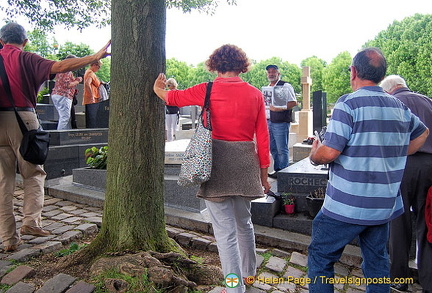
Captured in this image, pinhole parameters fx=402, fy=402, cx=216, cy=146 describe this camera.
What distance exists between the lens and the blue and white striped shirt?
2.46 metres

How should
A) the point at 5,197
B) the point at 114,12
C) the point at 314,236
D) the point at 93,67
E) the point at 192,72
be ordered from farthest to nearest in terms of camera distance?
the point at 192,72 → the point at 93,67 → the point at 5,197 → the point at 114,12 → the point at 314,236

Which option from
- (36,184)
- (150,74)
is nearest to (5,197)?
(36,184)

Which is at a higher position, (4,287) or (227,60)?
(227,60)

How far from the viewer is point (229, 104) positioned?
2896mm

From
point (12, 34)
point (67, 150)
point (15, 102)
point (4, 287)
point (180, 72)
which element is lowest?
point (4, 287)

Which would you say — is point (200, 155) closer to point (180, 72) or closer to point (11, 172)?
point (11, 172)

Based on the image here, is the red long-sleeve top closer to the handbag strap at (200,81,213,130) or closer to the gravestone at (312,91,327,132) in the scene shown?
the handbag strap at (200,81,213,130)

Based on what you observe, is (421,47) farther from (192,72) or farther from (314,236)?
(314,236)

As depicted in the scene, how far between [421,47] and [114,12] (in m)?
43.2

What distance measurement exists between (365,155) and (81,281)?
212cm

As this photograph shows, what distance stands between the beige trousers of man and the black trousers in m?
3.40

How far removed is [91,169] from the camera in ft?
19.8

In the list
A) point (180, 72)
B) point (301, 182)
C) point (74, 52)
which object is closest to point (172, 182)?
point (301, 182)

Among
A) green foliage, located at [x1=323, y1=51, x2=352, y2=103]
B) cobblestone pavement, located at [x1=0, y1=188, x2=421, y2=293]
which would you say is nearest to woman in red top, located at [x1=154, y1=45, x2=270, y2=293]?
cobblestone pavement, located at [x1=0, y1=188, x2=421, y2=293]
